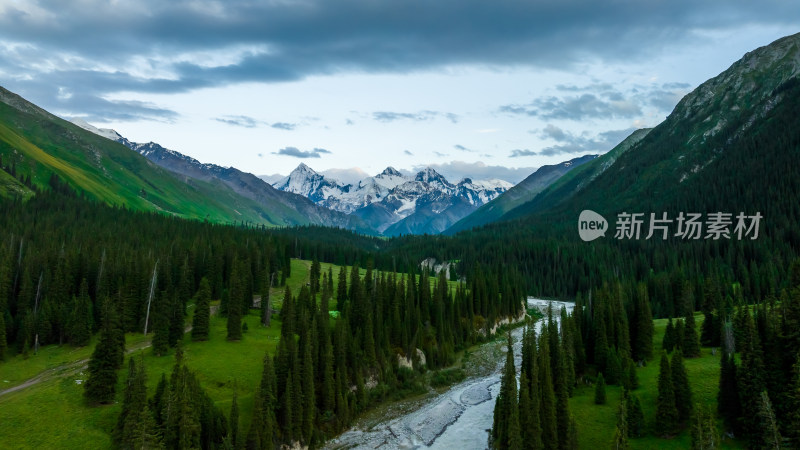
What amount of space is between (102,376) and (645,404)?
77.9 metres

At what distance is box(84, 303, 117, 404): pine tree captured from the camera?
69062mm

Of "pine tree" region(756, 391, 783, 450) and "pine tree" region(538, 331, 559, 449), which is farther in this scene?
"pine tree" region(538, 331, 559, 449)

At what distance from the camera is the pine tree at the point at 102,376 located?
69062 mm

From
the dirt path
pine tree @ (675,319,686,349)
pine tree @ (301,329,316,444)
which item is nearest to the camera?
pine tree @ (301,329,316,444)

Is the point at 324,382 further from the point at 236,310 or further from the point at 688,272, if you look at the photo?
the point at 688,272

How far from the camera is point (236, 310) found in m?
A: 97.9

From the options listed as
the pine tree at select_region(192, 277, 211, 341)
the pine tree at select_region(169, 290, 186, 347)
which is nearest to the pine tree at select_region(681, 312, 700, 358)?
the pine tree at select_region(192, 277, 211, 341)

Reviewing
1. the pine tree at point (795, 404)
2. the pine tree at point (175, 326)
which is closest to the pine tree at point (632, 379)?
the pine tree at point (795, 404)

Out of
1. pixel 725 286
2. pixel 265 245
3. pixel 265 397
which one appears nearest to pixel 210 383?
pixel 265 397

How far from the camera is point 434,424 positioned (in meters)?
79.2

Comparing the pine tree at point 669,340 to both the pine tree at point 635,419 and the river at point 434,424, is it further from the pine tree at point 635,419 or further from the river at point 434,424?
the river at point 434,424

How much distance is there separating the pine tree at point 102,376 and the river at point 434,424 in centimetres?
3207

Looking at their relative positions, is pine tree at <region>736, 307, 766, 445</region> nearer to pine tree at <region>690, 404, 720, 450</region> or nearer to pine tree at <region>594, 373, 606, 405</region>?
pine tree at <region>690, 404, 720, 450</region>

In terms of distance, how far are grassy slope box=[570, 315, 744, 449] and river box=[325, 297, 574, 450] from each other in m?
14.5
